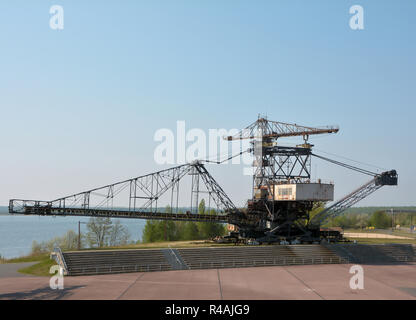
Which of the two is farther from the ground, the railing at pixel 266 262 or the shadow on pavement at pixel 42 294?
the shadow on pavement at pixel 42 294

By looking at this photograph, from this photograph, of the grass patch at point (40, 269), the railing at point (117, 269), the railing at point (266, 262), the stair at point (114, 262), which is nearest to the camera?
the railing at point (117, 269)

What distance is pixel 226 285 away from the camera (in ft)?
118

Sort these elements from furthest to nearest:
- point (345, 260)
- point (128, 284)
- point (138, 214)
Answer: point (138, 214), point (345, 260), point (128, 284)

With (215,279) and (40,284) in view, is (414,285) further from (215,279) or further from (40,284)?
(40,284)

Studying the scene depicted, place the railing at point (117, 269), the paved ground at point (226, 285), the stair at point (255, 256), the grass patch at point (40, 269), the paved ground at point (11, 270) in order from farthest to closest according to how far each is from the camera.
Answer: the stair at point (255, 256)
the grass patch at point (40, 269)
the paved ground at point (11, 270)
the railing at point (117, 269)
the paved ground at point (226, 285)

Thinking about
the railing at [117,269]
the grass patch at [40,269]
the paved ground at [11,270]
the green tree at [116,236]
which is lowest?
the green tree at [116,236]

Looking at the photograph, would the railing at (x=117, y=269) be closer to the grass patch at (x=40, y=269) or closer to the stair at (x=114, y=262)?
the stair at (x=114, y=262)

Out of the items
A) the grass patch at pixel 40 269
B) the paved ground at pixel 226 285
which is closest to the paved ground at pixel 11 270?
the grass patch at pixel 40 269

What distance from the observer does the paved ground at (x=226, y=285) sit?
105 feet

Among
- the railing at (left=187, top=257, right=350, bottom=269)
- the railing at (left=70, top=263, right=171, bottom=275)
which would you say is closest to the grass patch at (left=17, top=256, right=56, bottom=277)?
the railing at (left=70, top=263, right=171, bottom=275)

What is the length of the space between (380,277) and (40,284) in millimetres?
34307

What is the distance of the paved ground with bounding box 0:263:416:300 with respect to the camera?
1257 inches
